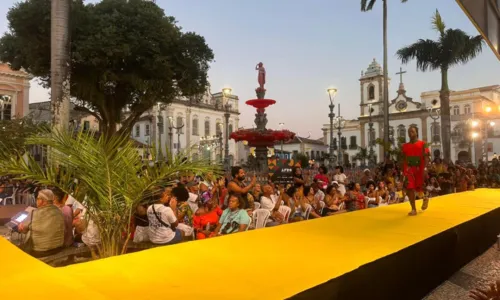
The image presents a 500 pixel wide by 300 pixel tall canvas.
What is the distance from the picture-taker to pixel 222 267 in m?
3.50

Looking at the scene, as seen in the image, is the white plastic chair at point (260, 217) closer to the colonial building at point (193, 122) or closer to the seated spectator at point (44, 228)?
the seated spectator at point (44, 228)

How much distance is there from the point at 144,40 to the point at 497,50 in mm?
15883

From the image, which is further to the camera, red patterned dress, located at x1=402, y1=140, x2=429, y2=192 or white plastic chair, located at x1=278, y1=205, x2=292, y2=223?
white plastic chair, located at x1=278, y1=205, x2=292, y2=223

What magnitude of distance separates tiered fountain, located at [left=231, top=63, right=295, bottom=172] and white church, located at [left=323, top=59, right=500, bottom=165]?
37.1m

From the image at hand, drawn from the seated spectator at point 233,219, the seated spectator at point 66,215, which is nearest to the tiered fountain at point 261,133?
the seated spectator at point 233,219

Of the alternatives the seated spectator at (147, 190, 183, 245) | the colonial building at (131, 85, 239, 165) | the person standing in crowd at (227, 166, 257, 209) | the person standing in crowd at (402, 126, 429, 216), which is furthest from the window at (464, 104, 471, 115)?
the seated spectator at (147, 190, 183, 245)

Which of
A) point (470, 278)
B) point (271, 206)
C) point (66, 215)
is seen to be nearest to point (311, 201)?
point (271, 206)

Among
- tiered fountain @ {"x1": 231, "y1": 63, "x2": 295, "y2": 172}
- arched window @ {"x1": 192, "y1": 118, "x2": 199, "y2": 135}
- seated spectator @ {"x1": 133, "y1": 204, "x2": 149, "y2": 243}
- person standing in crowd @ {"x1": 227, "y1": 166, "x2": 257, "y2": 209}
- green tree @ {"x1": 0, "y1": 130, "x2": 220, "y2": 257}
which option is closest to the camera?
green tree @ {"x1": 0, "y1": 130, "x2": 220, "y2": 257}

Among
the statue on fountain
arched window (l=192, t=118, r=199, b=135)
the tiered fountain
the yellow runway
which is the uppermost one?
arched window (l=192, t=118, r=199, b=135)

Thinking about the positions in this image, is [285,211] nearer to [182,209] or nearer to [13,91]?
[182,209]

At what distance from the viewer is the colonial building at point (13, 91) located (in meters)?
29.5

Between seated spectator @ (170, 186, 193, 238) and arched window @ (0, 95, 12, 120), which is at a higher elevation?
arched window @ (0, 95, 12, 120)

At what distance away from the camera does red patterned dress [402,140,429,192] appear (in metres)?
7.15

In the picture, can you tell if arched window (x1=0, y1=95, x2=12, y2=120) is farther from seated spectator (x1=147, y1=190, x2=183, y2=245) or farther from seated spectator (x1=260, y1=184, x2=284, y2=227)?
seated spectator (x1=147, y1=190, x2=183, y2=245)
